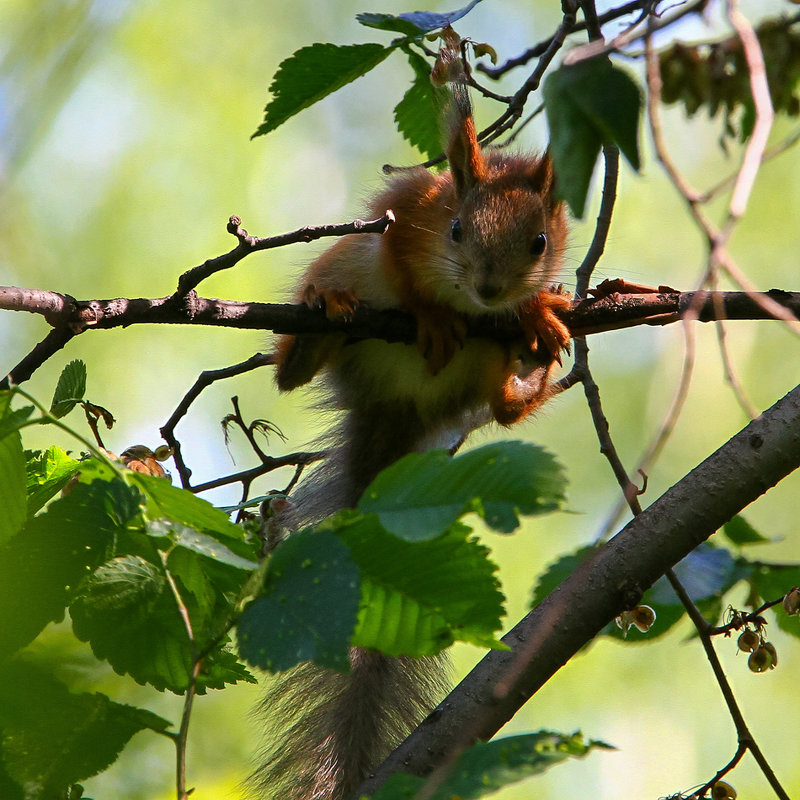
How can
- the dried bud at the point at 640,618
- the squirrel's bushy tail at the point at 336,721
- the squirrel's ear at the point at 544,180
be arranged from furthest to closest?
the squirrel's ear at the point at 544,180 → the squirrel's bushy tail at the point at 336,721 → the dried bud at the point at 640,618

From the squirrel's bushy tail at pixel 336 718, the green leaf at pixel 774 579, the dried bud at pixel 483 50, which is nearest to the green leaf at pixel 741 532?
the green leaf at pixel 774 579

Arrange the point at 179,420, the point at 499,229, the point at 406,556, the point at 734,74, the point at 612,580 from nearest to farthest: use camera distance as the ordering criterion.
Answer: the point at 406,556 → the point at 734,74 → the point at 612,580 → the point at 179,420 → the point at 499,229

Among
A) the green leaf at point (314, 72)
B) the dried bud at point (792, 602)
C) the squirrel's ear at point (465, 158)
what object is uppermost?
the squirrel's ear at point (465, 158)

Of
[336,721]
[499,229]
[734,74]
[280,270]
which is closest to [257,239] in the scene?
[734,74]

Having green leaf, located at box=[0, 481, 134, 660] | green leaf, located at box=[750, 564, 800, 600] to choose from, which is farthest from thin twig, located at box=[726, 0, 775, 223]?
green leaf, located at box=[750, 564, 800, 600]

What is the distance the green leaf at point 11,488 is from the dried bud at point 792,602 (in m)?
1.41

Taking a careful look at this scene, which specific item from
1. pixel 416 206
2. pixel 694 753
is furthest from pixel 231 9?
pixel 694 753

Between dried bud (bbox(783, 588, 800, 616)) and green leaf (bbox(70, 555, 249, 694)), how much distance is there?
112 centimetres

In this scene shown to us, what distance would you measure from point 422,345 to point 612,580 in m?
1.24

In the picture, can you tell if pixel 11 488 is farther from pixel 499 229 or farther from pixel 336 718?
pixel 499 229

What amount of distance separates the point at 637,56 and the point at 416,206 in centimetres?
184

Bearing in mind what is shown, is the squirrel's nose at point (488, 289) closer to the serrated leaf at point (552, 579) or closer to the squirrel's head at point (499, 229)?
the squirrel's head at point (499, 229)

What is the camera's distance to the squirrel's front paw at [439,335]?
2.87 meters

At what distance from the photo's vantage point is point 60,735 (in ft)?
4.43
